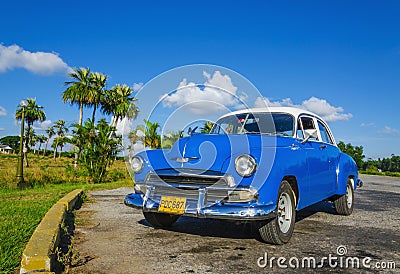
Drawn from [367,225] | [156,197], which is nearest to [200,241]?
[156,197]

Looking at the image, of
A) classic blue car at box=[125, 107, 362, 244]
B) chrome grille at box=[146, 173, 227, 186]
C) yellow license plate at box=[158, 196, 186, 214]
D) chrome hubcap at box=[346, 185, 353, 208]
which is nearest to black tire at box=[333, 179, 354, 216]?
chrome hubcap at box=[346, 185, 353, 208]

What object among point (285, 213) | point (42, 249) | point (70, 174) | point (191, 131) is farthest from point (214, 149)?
point (70, 174)

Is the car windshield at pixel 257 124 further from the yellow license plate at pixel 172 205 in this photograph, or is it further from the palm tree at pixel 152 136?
the yellow license plate at pixel 172 205

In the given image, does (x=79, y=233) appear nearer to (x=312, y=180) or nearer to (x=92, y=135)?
(x=312, y=180)

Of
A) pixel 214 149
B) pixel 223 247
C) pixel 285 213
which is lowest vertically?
pixel 223 247

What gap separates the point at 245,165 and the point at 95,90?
122ft

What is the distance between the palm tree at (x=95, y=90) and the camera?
38.1 m

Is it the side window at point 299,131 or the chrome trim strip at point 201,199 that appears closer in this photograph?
the chrome trim strip at point 201,199

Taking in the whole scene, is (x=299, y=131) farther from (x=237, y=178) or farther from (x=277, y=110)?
(x=237, y=178)

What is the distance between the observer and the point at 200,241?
174 inches

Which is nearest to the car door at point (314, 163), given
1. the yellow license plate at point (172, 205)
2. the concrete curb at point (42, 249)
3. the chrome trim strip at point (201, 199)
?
the chrome trim strip at point (201, 199)

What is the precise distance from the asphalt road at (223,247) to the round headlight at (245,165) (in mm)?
908

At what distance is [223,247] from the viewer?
13.5 feet

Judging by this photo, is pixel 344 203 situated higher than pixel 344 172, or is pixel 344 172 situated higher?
pixel 344 172
